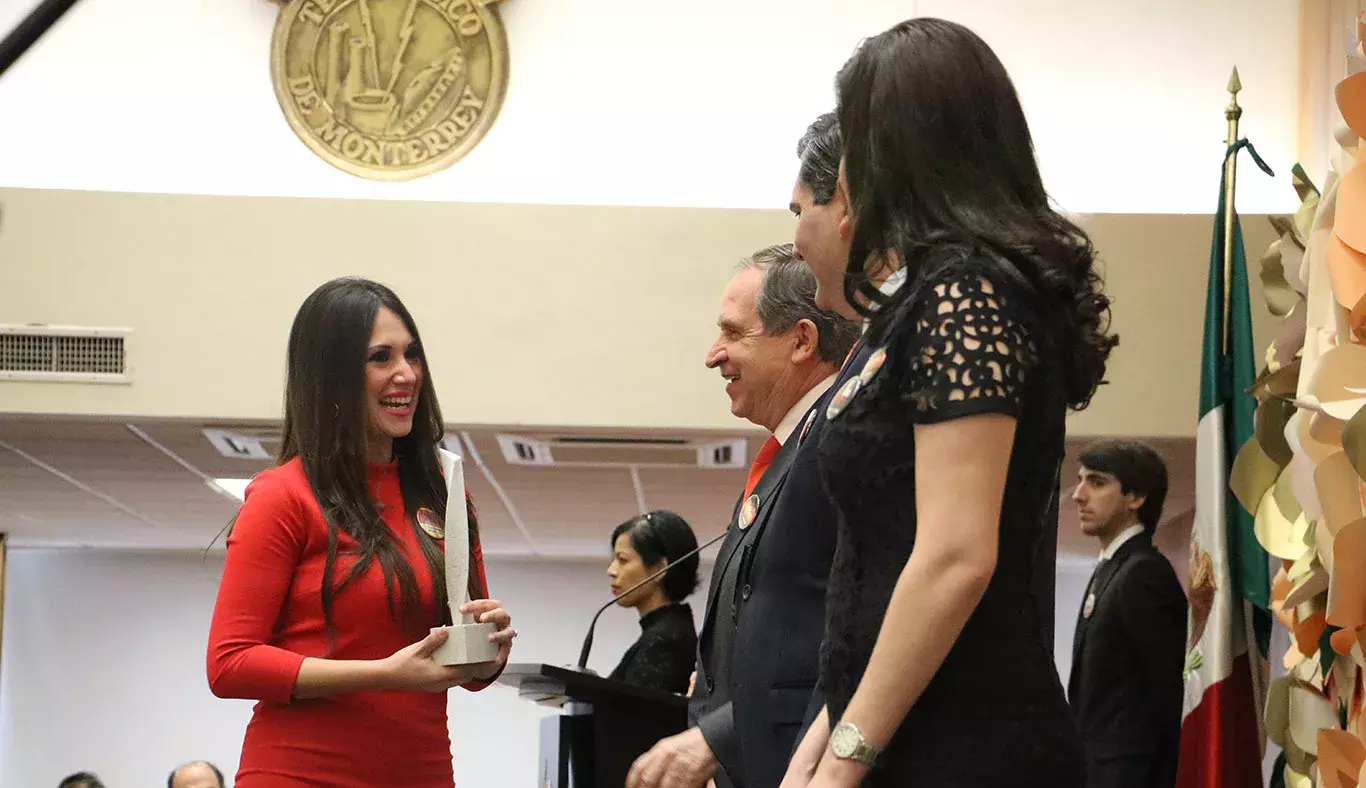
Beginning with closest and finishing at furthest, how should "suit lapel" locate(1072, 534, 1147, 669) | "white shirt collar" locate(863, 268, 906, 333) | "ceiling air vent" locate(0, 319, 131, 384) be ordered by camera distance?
"white shirt collar" locate(863, 268, 906, 333) → "suit lapel" locate(1072, 534, 1147, 669) → "ceiling air vent" locate(0, 319, 131, 384)

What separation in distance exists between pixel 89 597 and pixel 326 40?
207 inches

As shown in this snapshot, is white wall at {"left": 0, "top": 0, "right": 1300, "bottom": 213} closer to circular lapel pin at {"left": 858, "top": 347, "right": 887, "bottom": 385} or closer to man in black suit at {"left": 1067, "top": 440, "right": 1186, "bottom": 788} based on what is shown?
man in black suit at {"left": 1067, "top": 440, "right": 1186, "bottom": 788}

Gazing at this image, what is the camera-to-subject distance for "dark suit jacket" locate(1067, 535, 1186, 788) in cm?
383

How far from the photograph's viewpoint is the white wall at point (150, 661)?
9.25 meters

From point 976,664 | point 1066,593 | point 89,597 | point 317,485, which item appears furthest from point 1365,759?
point 89,597

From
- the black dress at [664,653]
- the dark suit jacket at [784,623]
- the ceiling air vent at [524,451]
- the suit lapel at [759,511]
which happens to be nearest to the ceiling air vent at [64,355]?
the ceiling air vent at [524,451]

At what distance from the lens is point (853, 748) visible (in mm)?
1183

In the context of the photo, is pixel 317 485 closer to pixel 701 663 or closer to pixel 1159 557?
pixel 701 663

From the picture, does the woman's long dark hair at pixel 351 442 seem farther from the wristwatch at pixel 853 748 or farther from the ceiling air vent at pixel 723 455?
the ceiling air vent at pixel 723 455

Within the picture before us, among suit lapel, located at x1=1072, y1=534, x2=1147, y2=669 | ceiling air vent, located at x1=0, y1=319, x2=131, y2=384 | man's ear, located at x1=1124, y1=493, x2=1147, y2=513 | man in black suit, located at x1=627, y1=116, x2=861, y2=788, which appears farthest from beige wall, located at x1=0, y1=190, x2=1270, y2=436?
man in black suit, located at x1=627, y1=116, x2=861, y2=788

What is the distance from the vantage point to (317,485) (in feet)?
6.90

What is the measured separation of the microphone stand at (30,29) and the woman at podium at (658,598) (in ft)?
9.45

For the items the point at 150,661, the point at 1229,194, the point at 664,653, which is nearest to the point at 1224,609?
the point at 1229,194

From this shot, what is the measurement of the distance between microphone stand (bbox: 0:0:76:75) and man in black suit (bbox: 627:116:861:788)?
2.31 ft
